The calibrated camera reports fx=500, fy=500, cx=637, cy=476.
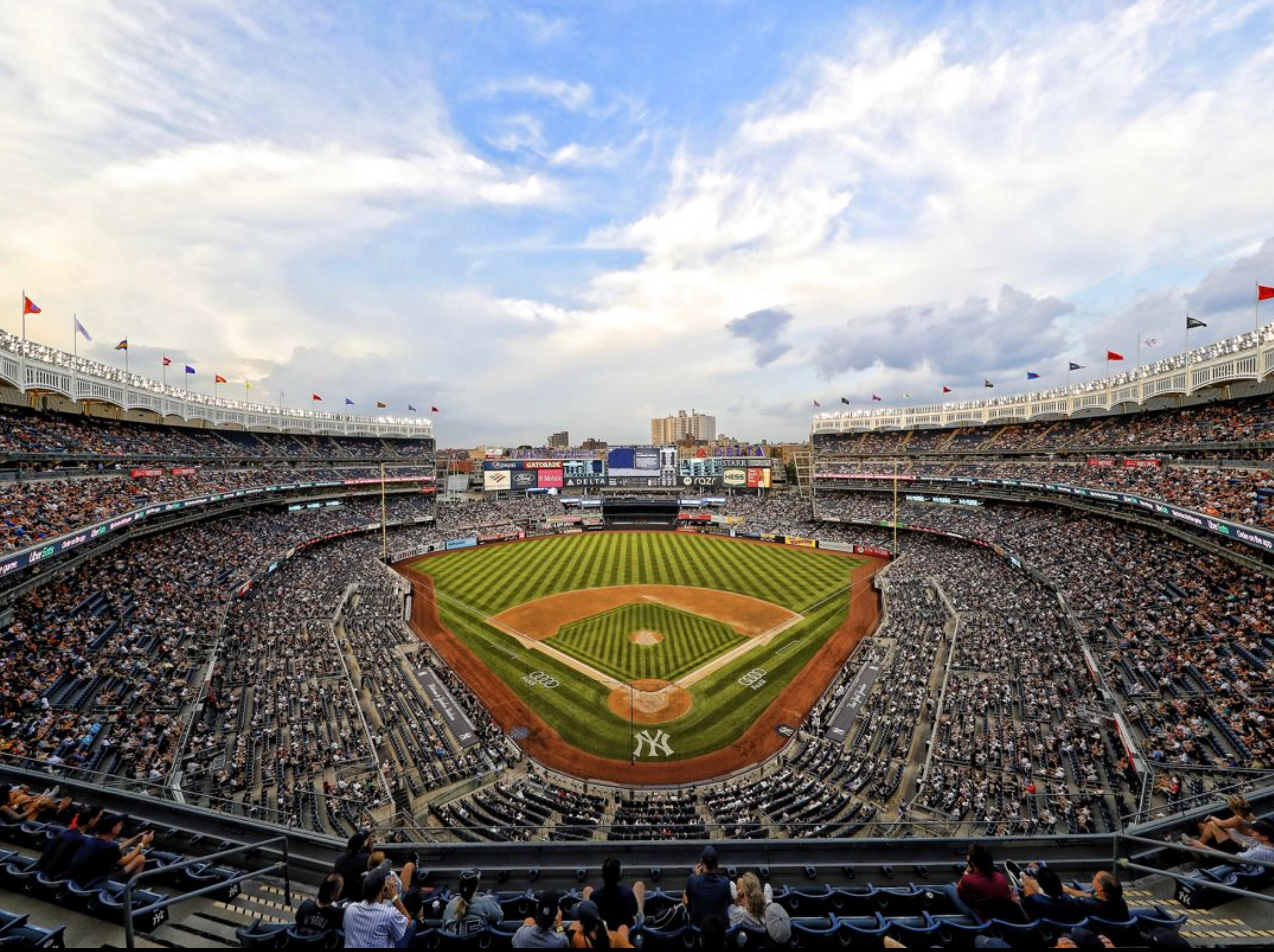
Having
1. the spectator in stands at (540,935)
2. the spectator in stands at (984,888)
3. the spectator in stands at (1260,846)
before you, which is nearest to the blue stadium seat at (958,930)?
the spectator in stands at (984,888)

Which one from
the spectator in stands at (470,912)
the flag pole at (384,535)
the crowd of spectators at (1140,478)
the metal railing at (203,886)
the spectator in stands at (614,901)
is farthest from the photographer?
the flag pole at (384,535)

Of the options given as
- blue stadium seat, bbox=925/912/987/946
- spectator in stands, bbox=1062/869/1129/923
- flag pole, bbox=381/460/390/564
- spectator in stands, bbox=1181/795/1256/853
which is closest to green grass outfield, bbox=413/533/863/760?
flag pole, bbox=381/460/390/564

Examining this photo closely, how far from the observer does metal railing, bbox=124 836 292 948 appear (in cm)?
441

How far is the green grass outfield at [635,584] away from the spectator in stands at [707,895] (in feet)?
55.8

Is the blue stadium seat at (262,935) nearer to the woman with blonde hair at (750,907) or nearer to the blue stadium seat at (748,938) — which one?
the blue stadium seat at (748,938)

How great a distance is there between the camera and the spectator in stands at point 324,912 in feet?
17.4

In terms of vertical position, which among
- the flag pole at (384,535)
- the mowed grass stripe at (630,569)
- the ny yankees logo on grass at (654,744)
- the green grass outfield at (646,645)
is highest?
the flag pole at (384,535)

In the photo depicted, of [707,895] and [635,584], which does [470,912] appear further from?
[635,584]

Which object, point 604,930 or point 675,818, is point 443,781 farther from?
point 604,930

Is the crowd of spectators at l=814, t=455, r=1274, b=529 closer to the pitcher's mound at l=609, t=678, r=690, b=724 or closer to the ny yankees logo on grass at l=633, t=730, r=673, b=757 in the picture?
the pitcher's mound at l=609, t=678, r=690, b=724

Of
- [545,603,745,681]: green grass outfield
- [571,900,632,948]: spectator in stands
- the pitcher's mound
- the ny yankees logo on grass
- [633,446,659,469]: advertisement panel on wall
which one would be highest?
[633,446,659,469]: advertisement panel on wall

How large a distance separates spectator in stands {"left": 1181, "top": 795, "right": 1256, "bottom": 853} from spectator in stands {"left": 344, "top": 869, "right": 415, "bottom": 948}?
34.4 ft

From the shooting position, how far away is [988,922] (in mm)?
5973

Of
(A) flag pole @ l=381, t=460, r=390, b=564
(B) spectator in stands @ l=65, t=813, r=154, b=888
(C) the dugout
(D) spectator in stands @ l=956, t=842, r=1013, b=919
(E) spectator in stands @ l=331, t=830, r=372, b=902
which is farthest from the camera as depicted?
(C) the dugout
